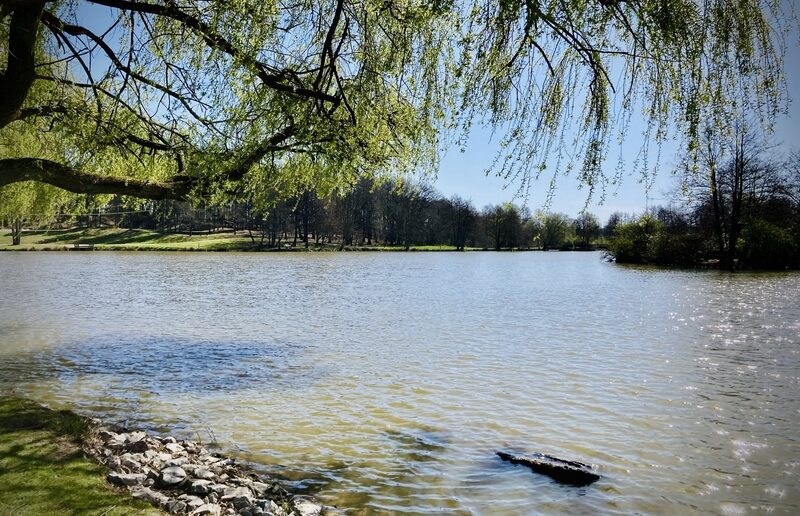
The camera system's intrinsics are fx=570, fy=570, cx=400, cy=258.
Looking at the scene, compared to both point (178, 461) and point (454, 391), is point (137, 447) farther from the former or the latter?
point (454, 391)

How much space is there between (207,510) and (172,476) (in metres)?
1.10

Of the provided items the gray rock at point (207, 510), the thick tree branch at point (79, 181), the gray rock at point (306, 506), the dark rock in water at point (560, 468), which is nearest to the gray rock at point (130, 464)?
the gray rock at point (207, 510)


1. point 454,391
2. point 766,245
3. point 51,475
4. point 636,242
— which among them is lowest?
point 454,391

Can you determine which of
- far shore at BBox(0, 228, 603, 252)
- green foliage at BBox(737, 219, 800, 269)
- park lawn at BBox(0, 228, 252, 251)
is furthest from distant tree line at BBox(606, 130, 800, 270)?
park lawn at BBox(0, 228, 252, 251)

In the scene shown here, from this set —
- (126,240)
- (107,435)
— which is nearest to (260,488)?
(107,435)

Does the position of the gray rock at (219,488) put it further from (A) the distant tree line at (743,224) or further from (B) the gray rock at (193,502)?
(A) the distant tree line at (743,224)

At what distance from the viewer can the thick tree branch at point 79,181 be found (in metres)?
9.45

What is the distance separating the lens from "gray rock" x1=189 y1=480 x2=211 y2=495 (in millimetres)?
6633

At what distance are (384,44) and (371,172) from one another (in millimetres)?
3407

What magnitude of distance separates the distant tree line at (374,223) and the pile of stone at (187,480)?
101266 mm

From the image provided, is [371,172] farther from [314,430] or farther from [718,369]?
[718,369]

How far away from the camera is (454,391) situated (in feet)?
42.1

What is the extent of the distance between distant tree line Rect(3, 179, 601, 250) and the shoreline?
331ft

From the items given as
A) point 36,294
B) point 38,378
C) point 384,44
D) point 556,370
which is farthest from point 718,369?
point 36,294
